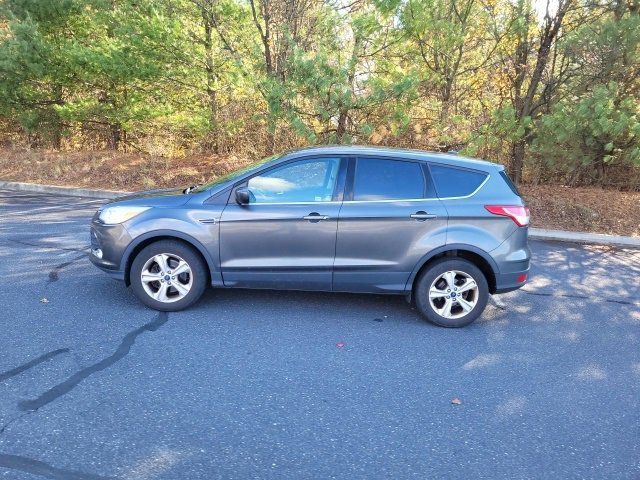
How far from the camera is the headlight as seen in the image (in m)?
4.65

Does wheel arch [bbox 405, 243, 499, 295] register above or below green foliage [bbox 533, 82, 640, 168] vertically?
below

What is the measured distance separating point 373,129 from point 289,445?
8.45 metres

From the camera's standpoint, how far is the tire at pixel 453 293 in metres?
4.64

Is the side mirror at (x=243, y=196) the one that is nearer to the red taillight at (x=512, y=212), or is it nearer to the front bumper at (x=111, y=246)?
the front bumper at (x=111, y=246)

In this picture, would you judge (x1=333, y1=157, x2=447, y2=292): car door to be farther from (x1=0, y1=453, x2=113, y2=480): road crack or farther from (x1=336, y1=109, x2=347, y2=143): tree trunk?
(x1=336, y1=109, x2=347, y2=143): tree trunk

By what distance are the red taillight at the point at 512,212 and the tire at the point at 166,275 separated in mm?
2816

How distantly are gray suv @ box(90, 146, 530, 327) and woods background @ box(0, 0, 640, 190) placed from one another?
4975 mm

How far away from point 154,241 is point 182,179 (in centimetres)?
775

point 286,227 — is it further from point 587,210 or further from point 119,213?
point 587,210

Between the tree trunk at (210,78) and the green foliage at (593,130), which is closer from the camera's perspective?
the green foliage at (593,130)

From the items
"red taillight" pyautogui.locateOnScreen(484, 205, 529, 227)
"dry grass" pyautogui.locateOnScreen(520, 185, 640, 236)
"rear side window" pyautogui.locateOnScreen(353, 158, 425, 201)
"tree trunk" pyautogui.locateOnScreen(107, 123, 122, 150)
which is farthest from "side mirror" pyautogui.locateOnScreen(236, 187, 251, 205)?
"tree trunk" pyautogui.locateOnScreen(107, 123, 122, 150)

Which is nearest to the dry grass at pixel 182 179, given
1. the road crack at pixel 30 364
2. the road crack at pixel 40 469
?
the road crack at pixel 30 364

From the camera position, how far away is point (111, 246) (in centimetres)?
464

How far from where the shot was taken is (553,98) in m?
10.3
